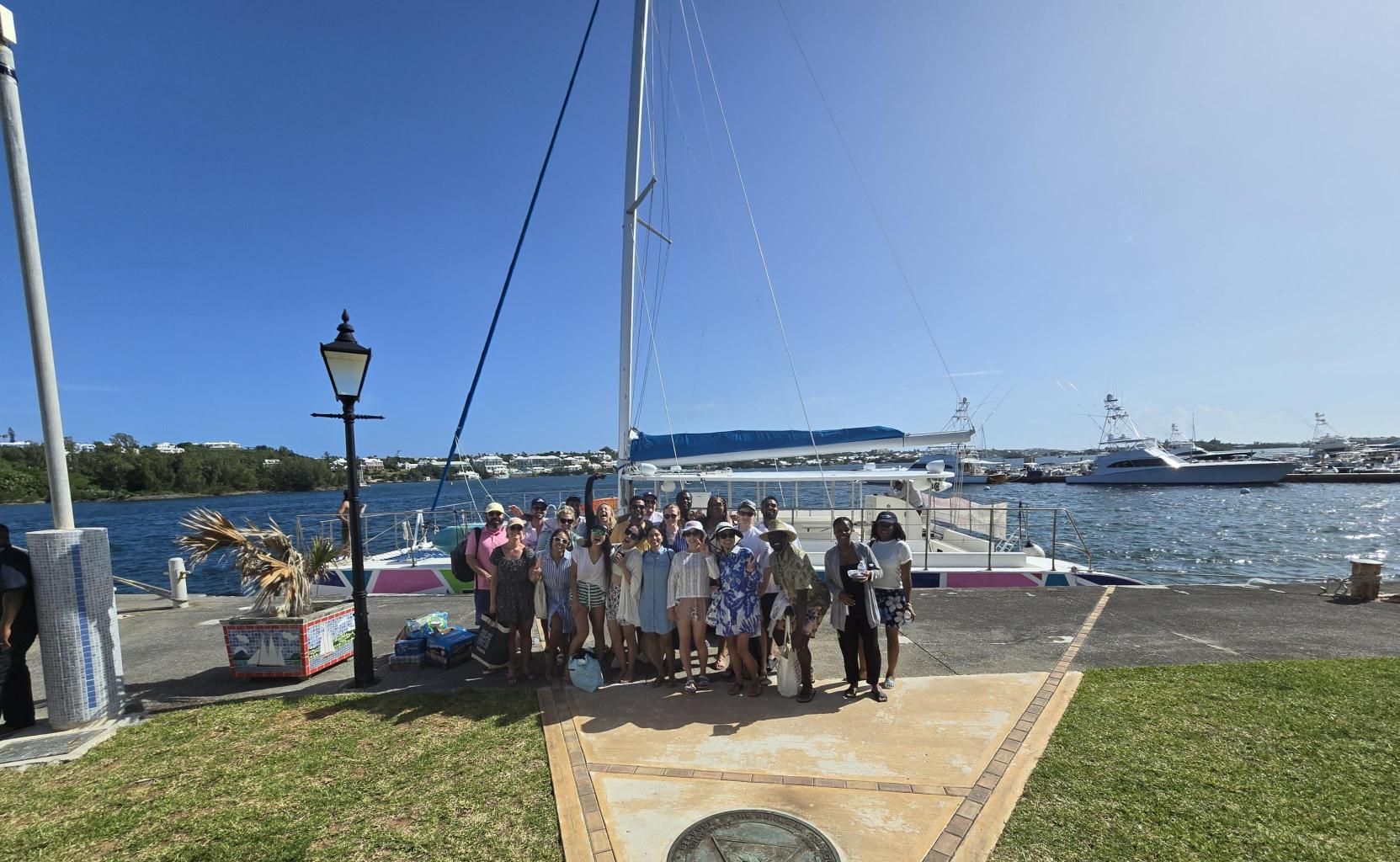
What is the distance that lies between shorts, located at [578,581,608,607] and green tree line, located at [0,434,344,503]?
88.8m

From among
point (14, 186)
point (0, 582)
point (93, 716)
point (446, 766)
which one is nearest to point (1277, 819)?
point (446, 766)

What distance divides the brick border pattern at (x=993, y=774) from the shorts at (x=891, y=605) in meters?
1.21

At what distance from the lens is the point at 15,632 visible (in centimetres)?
471

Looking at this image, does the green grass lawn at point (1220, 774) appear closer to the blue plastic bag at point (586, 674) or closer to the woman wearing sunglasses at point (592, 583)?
the blue plastic bag at point (586, 674)

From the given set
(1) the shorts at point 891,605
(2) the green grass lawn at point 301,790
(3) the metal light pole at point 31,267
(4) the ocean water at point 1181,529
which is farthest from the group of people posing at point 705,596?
(3) the metal light pole at point 31,267

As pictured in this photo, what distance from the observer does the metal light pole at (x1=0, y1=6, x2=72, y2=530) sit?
459cm

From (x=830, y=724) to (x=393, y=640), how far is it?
6073 millimetres

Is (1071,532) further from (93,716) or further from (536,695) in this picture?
(93,716)

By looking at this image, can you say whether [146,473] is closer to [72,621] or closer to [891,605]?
[72,621]

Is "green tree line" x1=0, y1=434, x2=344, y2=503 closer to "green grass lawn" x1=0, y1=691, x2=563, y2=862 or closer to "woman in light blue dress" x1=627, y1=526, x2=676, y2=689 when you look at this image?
"green grass lawn" x1=0, y1=691, x2=563, y2=862

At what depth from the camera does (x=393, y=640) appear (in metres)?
7.62

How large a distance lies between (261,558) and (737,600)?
4994 millimetres

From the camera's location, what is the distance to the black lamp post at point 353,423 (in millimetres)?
5656

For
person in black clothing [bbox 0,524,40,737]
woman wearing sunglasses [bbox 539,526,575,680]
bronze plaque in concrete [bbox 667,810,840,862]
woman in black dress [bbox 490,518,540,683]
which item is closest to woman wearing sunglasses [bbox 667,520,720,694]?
woman wearing sunglasses [bbox 539,526,575,680]
